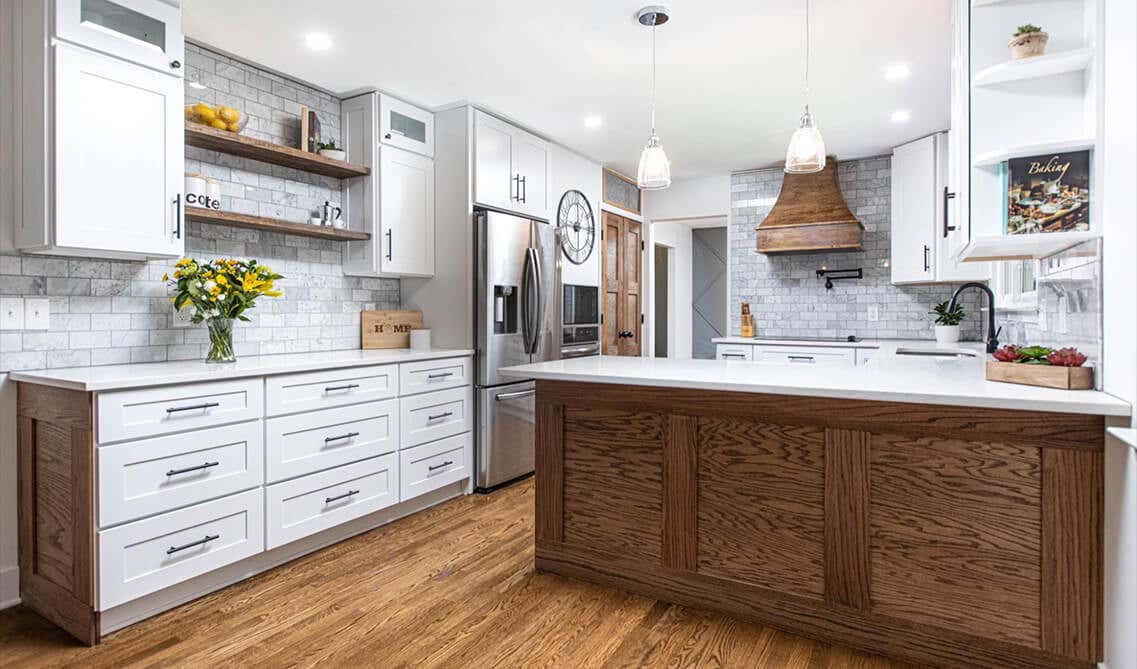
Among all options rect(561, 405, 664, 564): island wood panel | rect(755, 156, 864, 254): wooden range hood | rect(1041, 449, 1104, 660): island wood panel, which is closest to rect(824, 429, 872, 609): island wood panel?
rect(1041, 449, 1104, 660): island wood panel

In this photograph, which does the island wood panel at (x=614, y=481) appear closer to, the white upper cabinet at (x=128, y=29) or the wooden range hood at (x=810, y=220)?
the white upper cabinet at (x=128, y=29)

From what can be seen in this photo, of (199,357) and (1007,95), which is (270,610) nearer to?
(199,357)

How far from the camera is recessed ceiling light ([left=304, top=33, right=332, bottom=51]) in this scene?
2941 mm

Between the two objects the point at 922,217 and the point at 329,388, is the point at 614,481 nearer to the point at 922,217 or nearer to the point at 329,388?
the point at 329,388

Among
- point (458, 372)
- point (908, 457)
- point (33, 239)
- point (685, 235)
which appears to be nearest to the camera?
point (908, 457)

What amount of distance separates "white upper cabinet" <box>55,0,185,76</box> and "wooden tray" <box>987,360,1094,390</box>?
3.31 meters

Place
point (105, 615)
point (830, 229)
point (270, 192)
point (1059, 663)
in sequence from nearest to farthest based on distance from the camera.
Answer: point (1059, 663), point (105, 615), point (270, 192), point (830, 229)

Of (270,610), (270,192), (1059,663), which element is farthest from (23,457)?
(1059,663)

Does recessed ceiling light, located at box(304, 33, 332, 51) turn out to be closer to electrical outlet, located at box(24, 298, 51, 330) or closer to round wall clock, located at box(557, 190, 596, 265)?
electrical outlet, located at box(24, 298, 51, 330)

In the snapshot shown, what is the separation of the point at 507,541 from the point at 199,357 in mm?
1756

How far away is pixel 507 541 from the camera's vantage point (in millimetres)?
3057

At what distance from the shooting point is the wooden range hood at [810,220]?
4.89 meters

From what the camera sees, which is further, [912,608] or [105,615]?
[105,615]

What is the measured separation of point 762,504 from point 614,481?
58 centimetres
